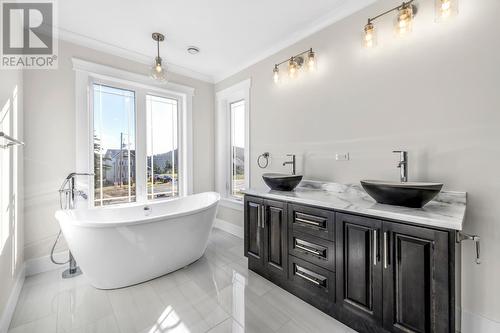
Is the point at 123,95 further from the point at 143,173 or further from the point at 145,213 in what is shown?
the point at 145,213

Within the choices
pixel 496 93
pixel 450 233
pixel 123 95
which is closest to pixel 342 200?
pixel 450 233

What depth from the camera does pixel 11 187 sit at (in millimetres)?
1792

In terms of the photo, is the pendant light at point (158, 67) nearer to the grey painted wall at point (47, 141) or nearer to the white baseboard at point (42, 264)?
the grey painted wall at point (47, 141)

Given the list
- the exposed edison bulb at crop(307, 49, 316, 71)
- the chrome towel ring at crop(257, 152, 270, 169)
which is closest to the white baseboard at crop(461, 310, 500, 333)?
the chrome towel ring at crop(257, 152, 270, 169)

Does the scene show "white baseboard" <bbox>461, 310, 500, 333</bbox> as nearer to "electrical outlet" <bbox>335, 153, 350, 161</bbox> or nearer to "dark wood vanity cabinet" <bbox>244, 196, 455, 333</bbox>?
"dark wood vanity cabinet" <bbox>244, 196, 455, 333</bbox>

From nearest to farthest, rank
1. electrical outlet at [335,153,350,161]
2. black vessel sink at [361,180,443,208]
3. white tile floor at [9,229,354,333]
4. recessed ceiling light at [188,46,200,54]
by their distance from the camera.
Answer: black vessel sink at [361,180,443,208], white tile floor at [9,229,354,333], electrical outlet at [335,153,350,161], recessed ceiling light at [188,46,200,54]

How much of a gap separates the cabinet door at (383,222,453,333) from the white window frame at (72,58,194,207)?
9.53ft

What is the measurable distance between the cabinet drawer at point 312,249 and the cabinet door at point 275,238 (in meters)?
0.10

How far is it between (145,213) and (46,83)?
1.82m

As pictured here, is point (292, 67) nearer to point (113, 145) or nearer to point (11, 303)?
point (113, 145)

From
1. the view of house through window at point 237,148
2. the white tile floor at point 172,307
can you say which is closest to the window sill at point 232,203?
the view of house through window at point 237,148

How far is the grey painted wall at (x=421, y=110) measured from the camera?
1406 millimetres

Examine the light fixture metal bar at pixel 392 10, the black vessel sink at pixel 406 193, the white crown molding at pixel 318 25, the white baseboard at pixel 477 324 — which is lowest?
the white baseboard at pixel 477 324

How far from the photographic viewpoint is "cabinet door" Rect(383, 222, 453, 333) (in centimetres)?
116
